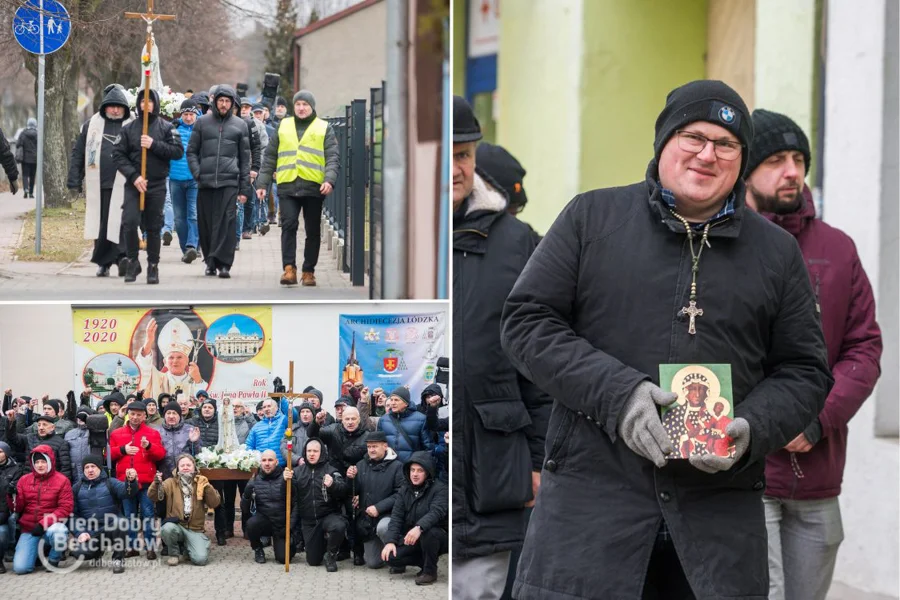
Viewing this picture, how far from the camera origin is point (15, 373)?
159 inches

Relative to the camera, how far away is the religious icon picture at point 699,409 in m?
2.77

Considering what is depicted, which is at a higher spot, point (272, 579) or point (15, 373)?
point (15, 373)

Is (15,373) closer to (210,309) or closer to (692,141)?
(210,309)

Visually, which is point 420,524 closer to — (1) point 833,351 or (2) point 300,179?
(2) point 300,179

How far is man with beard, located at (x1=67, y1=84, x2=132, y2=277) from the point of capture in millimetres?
4238

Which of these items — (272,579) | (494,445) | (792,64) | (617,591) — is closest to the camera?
(617,591)

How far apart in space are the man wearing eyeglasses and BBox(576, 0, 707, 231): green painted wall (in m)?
2.91

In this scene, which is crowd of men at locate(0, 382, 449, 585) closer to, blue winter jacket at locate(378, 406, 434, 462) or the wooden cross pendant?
blue winter jacket at locate(378, 406, 434, 462)

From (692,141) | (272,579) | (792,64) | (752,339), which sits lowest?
(272,579)

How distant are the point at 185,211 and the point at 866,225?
111 inches

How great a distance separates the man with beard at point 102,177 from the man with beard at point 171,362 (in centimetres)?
25

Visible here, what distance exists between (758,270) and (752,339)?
15 cm

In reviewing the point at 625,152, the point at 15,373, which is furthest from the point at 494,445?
the point at 625,152

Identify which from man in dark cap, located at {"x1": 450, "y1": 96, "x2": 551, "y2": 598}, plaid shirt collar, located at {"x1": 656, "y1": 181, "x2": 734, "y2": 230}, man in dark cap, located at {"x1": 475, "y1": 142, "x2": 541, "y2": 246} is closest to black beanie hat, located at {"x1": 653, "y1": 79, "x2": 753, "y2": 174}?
plaid shirt collar, located at {"x1": 656, "y1": 181, "x2": 734, "y2": 230}
